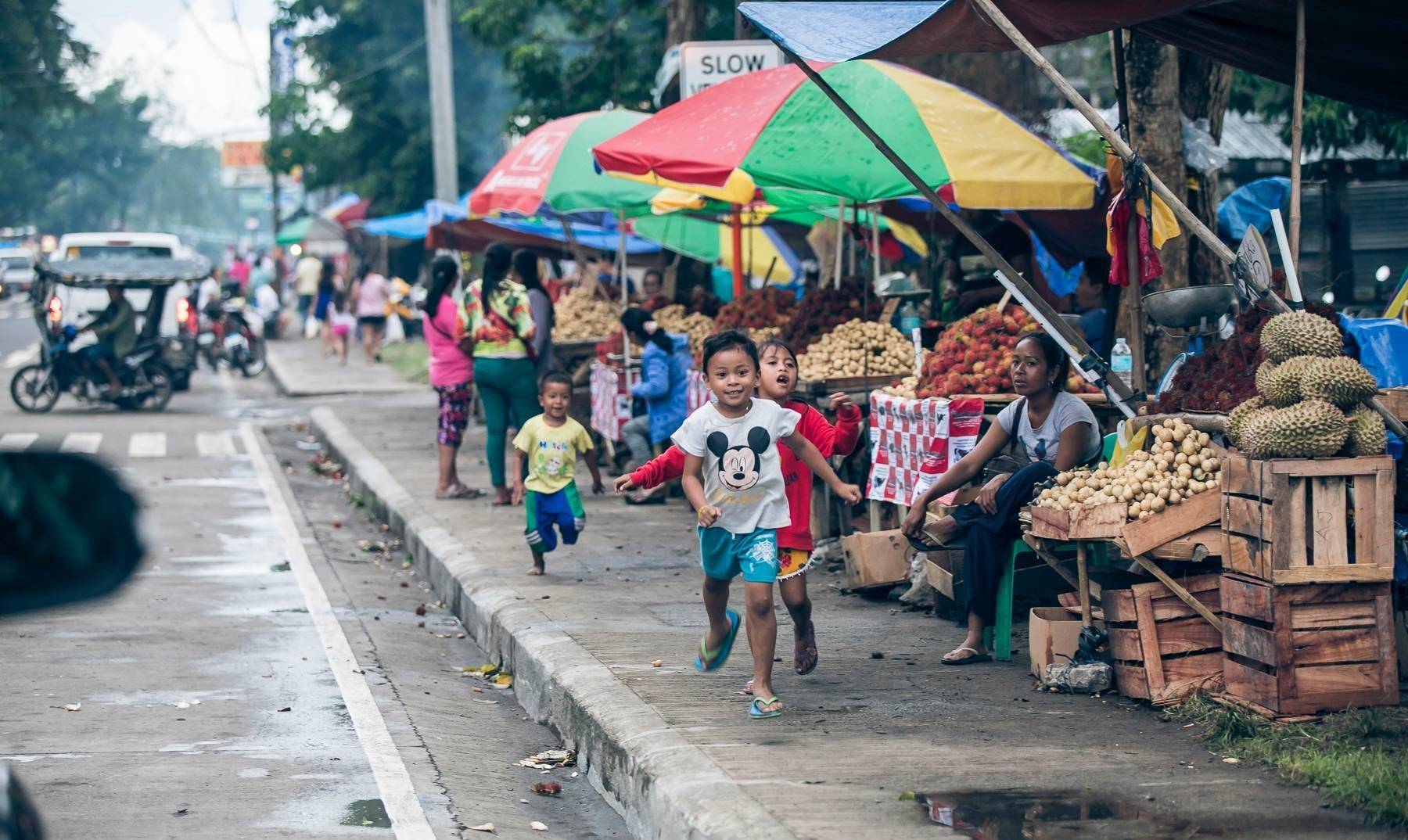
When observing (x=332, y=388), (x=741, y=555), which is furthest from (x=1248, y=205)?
(x=332, y=388)

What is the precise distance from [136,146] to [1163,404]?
98790 mm

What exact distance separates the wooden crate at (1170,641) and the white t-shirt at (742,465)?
4.39 feet

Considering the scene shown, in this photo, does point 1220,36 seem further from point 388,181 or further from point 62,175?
point 62,175

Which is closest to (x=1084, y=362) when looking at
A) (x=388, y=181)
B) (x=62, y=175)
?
(x=388, y=181)

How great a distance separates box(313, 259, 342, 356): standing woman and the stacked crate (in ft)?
81.7

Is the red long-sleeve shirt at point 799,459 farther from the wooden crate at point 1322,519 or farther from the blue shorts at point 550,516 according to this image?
the blue shorts at point 550,516

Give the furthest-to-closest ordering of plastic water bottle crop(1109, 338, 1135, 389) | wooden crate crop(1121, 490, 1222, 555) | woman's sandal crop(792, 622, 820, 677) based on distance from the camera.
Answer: plastic water bottle crop(1109, 338, 1135, 389)
woman's sandal crop(792, 622, 820, 677)
wooden crate crop(1121, 490, 1222, 555)

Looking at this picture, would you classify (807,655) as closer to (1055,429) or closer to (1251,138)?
(1055,429)

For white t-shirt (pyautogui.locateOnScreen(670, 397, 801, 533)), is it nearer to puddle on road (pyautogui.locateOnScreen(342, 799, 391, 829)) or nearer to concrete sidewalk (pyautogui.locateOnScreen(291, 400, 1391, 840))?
concrete sidewalk (pyautogui.locateOnScreen(291, 400, 1391, 840))

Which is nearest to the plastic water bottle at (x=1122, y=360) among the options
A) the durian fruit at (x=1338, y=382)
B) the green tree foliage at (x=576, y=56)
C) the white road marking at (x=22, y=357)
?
the durian fruit at (x=1338, y=382)

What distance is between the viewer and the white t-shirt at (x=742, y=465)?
604 centimetres

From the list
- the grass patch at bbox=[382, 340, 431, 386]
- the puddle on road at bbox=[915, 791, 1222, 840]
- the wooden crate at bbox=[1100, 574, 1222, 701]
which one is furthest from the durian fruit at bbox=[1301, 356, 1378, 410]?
the grass patch at bbox=[382, 340, 431, 386]

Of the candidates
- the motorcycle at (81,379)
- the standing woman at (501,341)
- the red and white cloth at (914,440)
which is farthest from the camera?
the motorcycle at (81,379)

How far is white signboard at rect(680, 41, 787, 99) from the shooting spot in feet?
40.4
